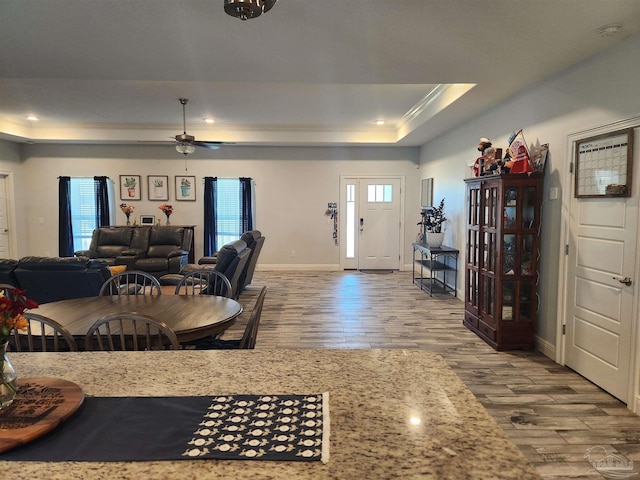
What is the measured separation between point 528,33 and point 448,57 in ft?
2.00

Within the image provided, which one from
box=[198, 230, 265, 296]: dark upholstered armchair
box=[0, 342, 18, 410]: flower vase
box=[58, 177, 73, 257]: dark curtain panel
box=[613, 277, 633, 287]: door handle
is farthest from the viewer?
box=[58, 177, 73, 257]: dark curtain panel

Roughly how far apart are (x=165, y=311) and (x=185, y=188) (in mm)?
6204

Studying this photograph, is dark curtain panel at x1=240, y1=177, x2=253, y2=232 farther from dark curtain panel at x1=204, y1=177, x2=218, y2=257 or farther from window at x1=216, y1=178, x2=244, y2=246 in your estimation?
dark curtain panel at x1=204, y1=177, x2=218, y2=257

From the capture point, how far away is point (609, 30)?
2.68 meters

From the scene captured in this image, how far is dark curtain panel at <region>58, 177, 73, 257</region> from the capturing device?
8.04 meters

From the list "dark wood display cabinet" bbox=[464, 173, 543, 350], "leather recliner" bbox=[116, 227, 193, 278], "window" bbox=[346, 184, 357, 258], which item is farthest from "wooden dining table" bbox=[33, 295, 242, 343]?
"window" bbox=[346, 184, 357, 258]

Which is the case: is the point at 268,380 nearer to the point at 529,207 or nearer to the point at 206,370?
the point at 206,370

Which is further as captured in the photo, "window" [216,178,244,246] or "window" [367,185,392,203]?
"window" [367,185,392,203]

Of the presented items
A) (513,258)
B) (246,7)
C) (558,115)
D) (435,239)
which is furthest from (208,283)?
(435,239)

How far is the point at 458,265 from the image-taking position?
242 inches

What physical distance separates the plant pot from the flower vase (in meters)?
6.10

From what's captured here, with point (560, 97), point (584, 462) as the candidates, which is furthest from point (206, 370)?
point (560, 97)

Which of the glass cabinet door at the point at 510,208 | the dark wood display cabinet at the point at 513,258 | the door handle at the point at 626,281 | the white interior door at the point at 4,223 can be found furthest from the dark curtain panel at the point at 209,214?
the door handle at the point at 626,281

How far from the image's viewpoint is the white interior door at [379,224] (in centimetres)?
848
